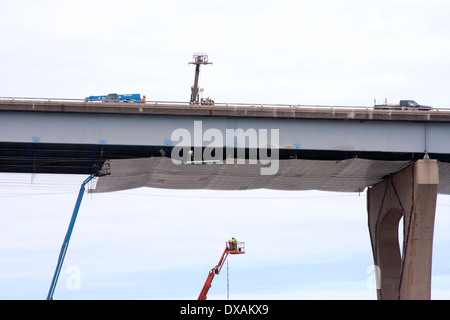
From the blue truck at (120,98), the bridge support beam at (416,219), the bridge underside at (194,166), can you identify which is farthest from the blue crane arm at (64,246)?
the bridge support beam at (416,219)

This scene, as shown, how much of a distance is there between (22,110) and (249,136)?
14.9m

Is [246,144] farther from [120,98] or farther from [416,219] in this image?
[416,219]

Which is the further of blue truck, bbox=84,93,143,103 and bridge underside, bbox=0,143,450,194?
bridge underside, bbox=0,143,450,194

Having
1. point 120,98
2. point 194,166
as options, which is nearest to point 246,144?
point 194,166

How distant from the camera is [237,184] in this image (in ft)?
212

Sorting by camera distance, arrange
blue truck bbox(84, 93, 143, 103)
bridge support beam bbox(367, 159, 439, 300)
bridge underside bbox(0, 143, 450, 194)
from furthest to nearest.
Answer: bridge underside bbox(0, 143, 450, 194), blue truck bbox(84, 93, 143, 103), bridge support beam bbox(367, 159, 439, 300)

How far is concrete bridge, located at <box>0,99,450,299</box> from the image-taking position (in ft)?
182

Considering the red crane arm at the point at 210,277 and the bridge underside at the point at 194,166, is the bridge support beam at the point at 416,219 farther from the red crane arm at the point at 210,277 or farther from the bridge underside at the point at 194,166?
the red crane arm at the point at 210,277

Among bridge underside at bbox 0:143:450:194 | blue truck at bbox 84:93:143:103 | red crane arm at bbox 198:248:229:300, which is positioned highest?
blue truck at bbox 84:93:143:103

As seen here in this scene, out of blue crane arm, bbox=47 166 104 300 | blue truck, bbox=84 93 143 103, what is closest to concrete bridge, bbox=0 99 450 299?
blue truck, bbox=84 93 143 103

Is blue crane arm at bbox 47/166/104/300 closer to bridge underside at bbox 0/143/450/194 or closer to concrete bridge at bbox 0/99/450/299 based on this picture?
bridge underside at bbox 0/143/450/194

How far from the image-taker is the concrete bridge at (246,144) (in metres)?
55.5

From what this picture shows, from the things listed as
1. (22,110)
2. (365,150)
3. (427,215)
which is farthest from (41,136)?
(427,215)

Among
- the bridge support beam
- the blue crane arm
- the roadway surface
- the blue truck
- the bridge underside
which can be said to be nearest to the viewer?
the roadway surface
